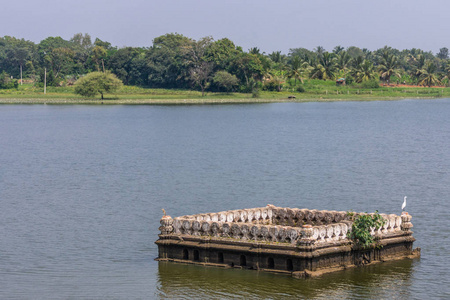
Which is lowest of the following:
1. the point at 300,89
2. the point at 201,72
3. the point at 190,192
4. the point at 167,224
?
the point at 190,192

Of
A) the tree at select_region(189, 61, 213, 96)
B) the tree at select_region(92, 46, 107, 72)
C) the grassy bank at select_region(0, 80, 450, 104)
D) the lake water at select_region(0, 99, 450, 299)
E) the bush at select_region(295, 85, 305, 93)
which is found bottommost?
the lake water at select_region(0, 99, 450, 299)

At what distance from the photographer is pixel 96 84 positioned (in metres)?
168

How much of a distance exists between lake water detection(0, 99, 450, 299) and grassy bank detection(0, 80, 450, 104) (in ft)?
172

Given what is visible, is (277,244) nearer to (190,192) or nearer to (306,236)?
(306,236)

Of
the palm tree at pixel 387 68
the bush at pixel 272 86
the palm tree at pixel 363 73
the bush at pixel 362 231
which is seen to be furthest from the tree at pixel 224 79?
the bush at pixel 362 231

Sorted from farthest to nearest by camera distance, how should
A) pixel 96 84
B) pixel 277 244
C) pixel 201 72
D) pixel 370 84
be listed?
pixel 370 84
pixel 201 72
pixel 96 84
pixel 277 244

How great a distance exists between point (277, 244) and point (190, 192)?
914 inches

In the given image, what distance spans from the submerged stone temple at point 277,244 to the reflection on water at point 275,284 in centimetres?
27

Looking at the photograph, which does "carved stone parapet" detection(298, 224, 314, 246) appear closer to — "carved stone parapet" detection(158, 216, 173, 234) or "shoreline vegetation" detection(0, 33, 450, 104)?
"carved stone parapet" detection(158, 216, 173, 234)

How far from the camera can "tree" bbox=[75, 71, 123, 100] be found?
168m

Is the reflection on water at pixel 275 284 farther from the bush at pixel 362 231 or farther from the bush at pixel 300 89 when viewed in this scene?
the bush at pixel 300 89

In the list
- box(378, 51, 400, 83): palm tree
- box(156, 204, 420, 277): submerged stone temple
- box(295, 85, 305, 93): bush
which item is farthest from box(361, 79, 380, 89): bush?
box(156, 204, 420, 277): submerged stone temple

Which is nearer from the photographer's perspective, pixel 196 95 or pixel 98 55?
Answer: pixel 196 95

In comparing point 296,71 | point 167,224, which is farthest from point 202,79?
point 167,224
